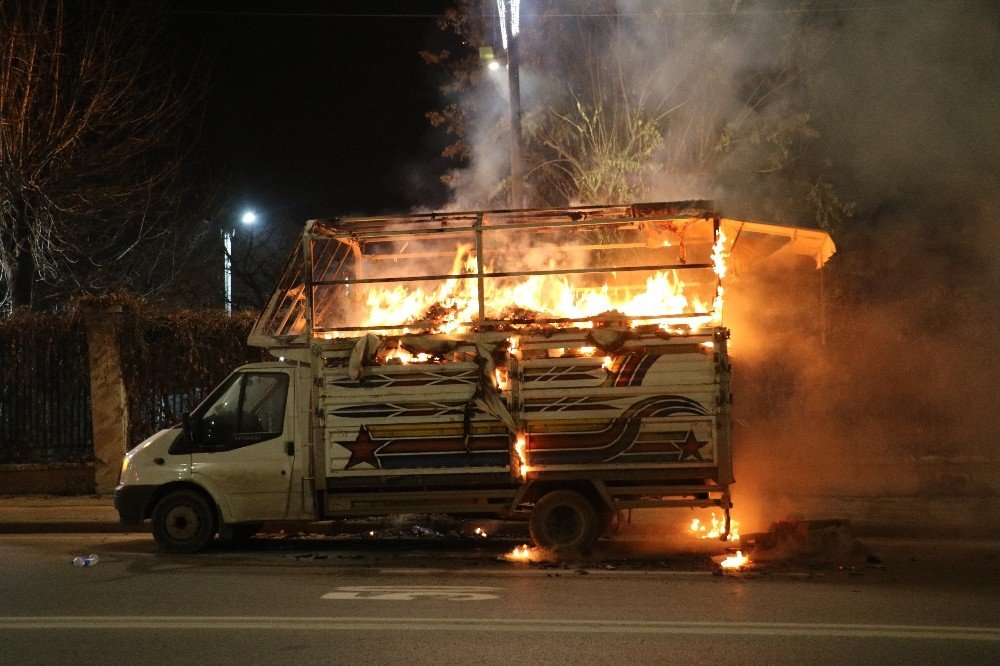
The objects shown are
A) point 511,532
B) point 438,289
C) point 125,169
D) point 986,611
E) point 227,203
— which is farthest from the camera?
point 227,203

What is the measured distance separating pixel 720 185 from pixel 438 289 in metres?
8.04

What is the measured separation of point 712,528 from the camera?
34.7 ft

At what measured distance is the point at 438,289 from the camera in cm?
993

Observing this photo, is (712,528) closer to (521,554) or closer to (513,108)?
(521,554)

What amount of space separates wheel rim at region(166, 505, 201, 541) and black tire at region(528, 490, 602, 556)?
337 cm

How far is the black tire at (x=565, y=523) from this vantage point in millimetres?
8938

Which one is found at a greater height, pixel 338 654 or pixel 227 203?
pixel 227 203

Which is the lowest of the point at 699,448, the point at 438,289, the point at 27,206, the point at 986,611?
the point at 986,611

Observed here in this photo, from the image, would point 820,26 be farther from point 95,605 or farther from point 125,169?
point 95,605

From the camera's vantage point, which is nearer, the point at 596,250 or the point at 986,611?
the point at 986,611

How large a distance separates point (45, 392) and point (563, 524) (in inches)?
353

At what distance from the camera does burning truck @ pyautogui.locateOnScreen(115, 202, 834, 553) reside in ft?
29.0

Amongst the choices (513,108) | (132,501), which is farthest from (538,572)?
(513,108)

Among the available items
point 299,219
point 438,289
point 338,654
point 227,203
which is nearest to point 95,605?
point 338,654
